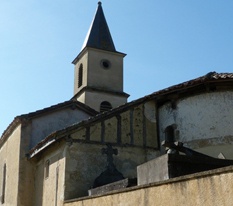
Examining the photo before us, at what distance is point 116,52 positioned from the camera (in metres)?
29.6

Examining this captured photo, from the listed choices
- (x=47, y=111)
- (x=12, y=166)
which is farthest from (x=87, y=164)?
(x=12, y=166)

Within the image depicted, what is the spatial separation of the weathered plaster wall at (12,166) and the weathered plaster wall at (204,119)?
807cm

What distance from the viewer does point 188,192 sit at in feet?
22.2

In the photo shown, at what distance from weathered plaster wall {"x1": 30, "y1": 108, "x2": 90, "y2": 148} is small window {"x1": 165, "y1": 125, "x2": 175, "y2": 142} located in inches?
229

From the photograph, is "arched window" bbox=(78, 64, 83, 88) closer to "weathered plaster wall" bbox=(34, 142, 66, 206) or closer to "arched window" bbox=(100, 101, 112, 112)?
"arched window" bbox=(100, 101, 112, 112)

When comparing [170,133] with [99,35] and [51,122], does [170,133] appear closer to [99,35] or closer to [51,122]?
[51,122]

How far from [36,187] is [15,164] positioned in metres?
2.02

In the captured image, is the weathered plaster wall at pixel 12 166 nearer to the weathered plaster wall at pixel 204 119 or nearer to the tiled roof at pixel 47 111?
the tiled roof at pixel 47 111

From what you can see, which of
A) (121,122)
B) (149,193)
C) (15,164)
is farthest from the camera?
(15,164)

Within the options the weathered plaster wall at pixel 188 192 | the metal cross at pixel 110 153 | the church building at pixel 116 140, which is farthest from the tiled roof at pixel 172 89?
the weathered plaster wall at pixel 188 192

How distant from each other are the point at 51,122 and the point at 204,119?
8.29 metres

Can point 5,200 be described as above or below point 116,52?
below

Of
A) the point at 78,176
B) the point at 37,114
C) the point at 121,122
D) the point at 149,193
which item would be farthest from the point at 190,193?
the point at 37,114

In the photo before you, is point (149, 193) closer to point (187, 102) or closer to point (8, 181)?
point (187, 102)
